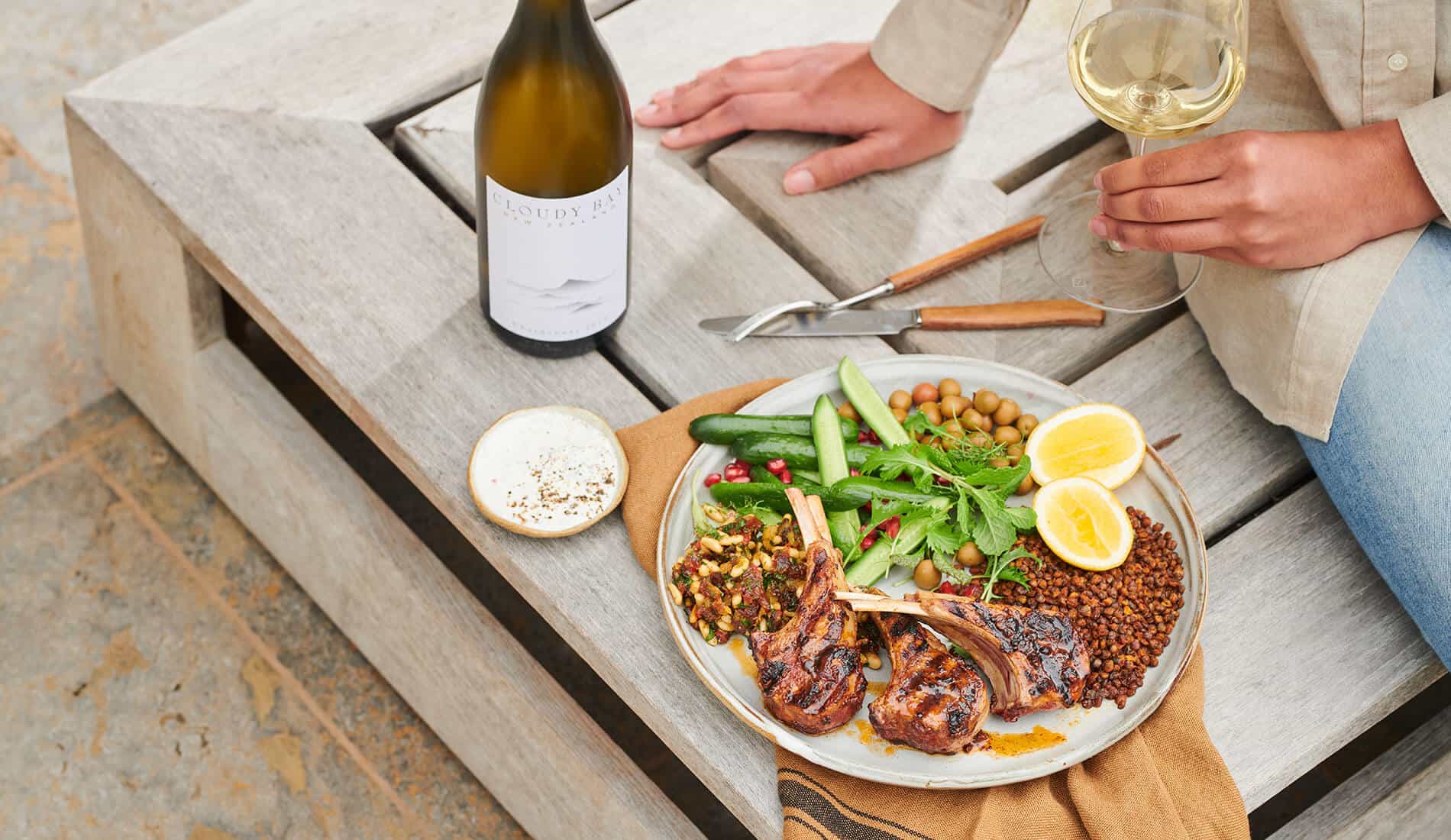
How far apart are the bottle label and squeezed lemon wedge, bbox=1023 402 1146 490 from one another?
1.28ft

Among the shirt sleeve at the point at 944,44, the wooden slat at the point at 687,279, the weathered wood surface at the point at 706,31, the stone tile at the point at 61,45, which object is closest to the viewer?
the wooden slat at the point at 687,279

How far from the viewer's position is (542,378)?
1313 mm

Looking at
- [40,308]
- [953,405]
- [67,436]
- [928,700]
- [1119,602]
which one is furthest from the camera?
[40,308]

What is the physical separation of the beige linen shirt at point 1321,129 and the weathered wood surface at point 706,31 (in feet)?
1.56

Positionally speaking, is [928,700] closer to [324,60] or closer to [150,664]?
[324,60]

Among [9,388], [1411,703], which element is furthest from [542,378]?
[1411,703]

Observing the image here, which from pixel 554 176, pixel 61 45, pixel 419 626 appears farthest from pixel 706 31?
pixel 61 45

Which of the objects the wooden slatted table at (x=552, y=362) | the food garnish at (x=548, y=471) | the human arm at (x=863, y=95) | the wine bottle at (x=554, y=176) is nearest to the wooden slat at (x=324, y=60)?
the wooden slatted table at (x=552, y=362)

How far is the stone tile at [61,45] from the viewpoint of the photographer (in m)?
2.24

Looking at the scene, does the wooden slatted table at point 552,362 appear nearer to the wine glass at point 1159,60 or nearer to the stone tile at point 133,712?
the stone tile at point 133,712

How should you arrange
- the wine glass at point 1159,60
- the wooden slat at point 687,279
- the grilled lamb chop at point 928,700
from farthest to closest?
the wooden slat at point 687,279, the wine glass at point 1159,60, the grilled lamb chop at point 928,700

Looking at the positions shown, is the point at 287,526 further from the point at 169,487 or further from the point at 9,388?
the point at 9,388

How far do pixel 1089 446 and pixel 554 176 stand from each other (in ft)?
1.70

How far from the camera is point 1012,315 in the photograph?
1381mm
